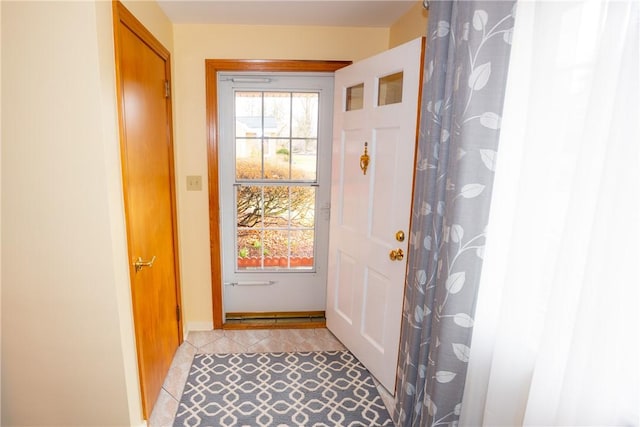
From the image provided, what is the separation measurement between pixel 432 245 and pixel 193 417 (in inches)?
61.4

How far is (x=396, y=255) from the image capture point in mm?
1878

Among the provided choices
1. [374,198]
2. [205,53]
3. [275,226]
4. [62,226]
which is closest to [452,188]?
[374,198]

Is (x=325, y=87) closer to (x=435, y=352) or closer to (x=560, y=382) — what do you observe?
(x=435, y=352)

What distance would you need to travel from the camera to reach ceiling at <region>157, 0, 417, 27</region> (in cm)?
197

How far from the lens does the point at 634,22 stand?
79 centimetres

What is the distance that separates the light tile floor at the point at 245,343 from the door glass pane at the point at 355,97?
171 cm

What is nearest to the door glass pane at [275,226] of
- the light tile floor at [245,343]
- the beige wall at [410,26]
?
the light tile floor at [245,343]

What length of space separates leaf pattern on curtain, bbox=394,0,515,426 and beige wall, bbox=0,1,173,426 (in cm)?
131

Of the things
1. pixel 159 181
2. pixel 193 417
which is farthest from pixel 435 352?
pixel 159 181

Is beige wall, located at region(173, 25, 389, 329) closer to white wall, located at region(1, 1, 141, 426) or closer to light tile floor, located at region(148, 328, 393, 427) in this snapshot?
light tile floor, located at region(148, 328, 393, 427)

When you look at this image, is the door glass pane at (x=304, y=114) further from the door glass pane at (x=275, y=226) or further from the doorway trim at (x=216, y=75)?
the door glass pane at (x=275, y=226)

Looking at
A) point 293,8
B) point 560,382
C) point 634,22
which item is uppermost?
point 293,8

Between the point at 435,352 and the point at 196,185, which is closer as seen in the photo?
the point at 435,352

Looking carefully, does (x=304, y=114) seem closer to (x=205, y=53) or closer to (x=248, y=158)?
(x=248, y=158)
